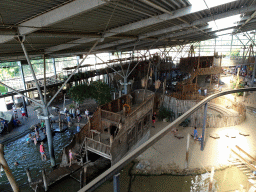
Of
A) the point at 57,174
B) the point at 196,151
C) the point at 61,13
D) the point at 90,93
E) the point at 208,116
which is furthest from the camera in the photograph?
the point at 90,93

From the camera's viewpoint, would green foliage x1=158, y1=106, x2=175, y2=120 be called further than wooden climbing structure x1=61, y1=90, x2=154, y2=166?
Yes

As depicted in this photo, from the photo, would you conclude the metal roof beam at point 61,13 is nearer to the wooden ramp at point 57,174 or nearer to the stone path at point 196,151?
the wooden ramp at point 57,174

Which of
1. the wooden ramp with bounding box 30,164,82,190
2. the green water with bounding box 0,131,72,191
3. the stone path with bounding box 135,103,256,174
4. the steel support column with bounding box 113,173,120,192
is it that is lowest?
the green water with bounding box 0,131,72,191

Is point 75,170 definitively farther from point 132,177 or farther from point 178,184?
point 178,184

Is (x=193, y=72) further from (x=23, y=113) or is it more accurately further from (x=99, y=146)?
(x=23, y=113)

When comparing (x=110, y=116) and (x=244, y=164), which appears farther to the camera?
(x=110, y=116)

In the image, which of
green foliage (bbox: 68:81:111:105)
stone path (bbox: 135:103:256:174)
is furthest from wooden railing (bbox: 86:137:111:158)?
green foliage (bbox: 68:81:111:105)

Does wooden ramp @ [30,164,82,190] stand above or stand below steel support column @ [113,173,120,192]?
below

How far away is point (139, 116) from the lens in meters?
10.9

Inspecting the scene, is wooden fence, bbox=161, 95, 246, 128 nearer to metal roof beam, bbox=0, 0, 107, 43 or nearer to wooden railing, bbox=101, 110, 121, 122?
wooden railing, bbox=101, 110, 121, 122

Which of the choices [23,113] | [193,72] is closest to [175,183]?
[23,113]

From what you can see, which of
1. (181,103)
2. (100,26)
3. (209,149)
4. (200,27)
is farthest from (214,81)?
(100,26)

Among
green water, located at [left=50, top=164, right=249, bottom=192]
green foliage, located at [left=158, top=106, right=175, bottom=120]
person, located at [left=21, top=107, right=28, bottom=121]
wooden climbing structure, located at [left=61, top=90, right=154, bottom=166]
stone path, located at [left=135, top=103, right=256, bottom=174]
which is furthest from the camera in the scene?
person, located at [left=21, top=107, right=28, bottom=121]

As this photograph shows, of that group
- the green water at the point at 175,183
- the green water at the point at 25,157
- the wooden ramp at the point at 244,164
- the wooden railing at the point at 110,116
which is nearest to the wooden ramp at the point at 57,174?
Result: the green water at the point at 175,183
